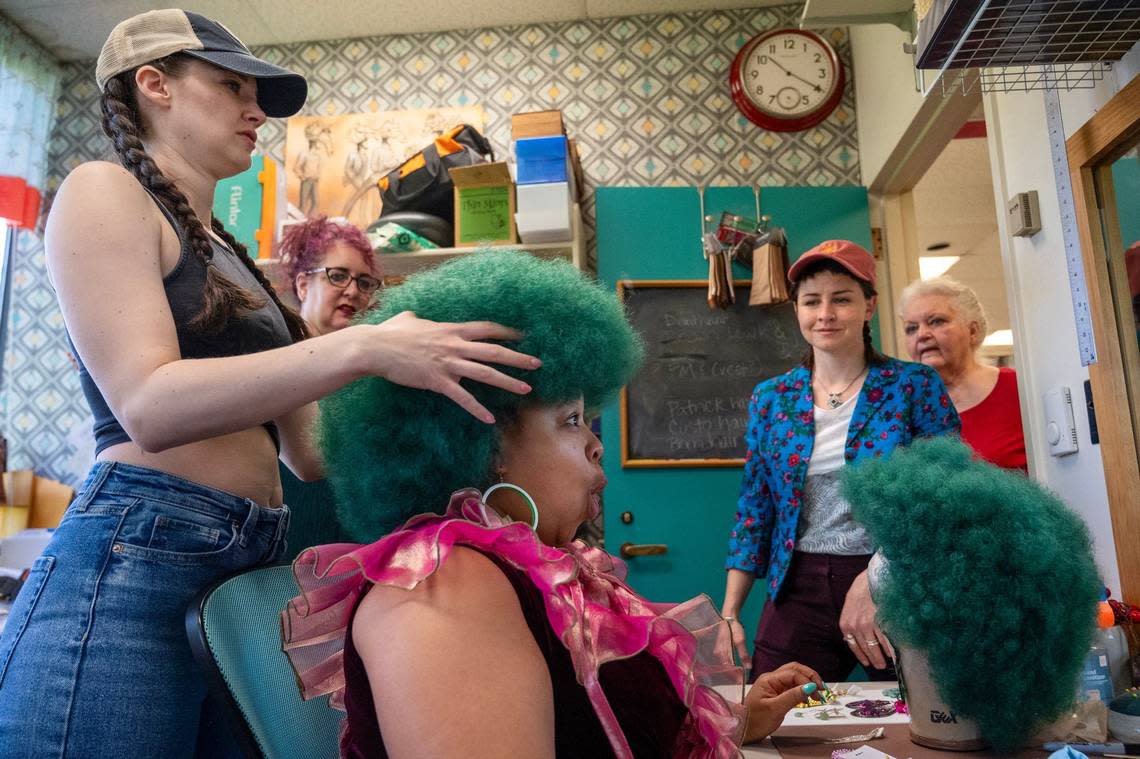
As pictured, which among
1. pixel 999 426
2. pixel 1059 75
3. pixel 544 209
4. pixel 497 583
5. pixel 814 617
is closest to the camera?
pixel 497 583

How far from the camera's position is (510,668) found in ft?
2.30

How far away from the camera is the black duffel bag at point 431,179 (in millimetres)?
3268

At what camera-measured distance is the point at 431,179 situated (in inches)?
129

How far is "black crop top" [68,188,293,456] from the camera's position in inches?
43.8

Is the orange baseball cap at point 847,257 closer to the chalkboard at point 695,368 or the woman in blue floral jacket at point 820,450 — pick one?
the woman in blue floral jacket at point 820,450

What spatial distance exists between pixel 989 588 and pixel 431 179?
269cm

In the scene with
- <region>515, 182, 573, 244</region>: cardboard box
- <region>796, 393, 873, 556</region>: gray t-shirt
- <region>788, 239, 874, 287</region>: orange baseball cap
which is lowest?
<region>796, 393, 873, 556</region>: gray t-shirt

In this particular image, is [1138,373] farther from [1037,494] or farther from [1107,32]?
[1037,494]

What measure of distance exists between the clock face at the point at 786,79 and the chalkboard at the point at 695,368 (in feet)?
2.46

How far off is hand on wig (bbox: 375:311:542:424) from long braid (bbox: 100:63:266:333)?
399 mm

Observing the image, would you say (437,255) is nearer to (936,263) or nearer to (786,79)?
(786,79)

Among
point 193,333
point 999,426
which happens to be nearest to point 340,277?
point 193,333

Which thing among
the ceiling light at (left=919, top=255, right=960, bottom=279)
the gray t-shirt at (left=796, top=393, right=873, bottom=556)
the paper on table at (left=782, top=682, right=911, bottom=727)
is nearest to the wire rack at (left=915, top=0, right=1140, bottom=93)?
the gray t-shirt at (left=796, top=393, right=873, bottom=556)

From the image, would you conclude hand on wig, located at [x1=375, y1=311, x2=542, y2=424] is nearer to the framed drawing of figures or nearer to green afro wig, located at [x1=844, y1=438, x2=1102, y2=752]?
green afro wig, located at [x1=844, y1=438, x2=1102, y2=752]
